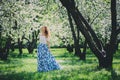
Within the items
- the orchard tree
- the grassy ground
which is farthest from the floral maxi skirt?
the orchard tree

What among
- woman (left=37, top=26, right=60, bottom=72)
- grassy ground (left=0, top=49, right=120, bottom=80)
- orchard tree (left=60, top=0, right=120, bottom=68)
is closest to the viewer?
grassy ground (left=0, top=49, right=120, bottom=80)

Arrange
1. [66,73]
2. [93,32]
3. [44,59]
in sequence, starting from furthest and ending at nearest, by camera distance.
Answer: [44,59] → [93,32] → [66,73]

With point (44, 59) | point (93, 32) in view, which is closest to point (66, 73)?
point (44, 59)

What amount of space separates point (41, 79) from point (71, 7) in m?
4.88

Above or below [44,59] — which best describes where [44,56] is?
above

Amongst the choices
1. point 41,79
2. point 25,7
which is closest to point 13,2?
point 25,7

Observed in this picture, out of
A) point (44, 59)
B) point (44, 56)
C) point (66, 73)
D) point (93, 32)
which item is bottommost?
point (66, 73)

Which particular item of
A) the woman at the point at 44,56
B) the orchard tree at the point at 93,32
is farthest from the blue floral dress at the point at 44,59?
the orchard tree at the point at 93,32

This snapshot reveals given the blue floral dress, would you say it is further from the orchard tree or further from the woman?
the orchard tree

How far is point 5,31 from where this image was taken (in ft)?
106

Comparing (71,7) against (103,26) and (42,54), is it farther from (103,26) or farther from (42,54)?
(103,26)

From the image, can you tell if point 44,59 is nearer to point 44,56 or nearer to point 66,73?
point 44,56

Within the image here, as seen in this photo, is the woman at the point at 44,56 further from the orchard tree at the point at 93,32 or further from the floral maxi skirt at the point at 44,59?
the orchard tree at the point at 93,32

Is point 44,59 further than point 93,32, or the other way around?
point 44,59
